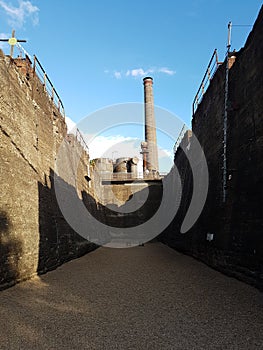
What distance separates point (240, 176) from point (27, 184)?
6511mm

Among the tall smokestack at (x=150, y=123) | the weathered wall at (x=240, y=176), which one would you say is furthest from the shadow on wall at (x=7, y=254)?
the tall smokestack at (x=150, y=123)

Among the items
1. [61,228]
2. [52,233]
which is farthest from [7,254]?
[61,228]

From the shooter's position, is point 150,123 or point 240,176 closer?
point 240,176

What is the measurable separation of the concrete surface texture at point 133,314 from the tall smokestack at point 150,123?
3125 cm

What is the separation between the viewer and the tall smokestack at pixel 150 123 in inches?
1523

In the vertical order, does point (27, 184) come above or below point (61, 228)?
above

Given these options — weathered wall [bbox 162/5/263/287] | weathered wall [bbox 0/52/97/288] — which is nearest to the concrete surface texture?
weathered wall [bbox 162/5/263/287]

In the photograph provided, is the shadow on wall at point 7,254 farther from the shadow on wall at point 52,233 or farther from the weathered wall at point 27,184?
the shadow on wall at point 52,233

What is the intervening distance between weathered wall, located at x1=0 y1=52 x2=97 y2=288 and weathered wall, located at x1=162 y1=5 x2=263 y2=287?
19.0 feet

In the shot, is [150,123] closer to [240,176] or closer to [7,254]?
[240,176]

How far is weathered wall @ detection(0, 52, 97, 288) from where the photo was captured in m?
7.49

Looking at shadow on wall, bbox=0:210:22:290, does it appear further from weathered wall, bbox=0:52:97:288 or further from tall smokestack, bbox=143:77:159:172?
tall smokestack, bbox=143:77:159:172

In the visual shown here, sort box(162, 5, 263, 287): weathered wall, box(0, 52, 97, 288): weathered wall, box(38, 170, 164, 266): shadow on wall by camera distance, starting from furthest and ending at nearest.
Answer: box(38, 170, 164, 266): shadow on wall, box(0, 52, 97, 288): weathered wall, box(162, 5, 263, 287): weathered wall

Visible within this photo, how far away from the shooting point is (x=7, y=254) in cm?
711
